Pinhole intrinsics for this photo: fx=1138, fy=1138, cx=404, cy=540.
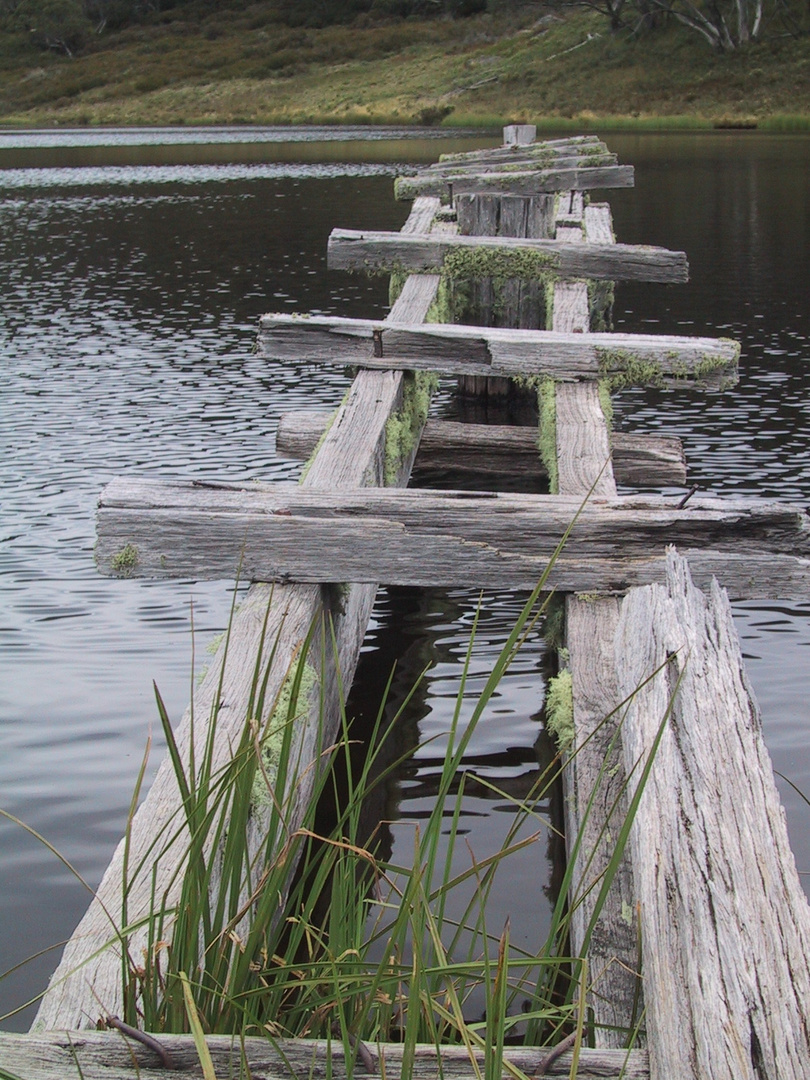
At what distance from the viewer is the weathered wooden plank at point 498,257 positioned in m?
9.05

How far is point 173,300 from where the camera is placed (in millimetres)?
16953

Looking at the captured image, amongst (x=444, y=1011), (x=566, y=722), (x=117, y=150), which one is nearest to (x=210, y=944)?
(x=444, y=1011)

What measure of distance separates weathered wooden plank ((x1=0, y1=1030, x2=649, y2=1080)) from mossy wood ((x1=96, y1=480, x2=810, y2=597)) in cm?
231

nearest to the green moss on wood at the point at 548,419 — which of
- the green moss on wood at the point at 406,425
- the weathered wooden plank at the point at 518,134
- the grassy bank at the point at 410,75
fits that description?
the green moss on wood at the point at 406,425

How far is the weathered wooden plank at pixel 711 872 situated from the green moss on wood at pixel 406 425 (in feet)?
9.91

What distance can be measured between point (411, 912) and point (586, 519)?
8.29 feet

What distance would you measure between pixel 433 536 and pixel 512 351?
264 centimetres

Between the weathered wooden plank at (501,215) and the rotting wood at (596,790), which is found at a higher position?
the weathered wooden plank at (501,215)

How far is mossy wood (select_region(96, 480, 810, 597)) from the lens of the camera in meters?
4.15

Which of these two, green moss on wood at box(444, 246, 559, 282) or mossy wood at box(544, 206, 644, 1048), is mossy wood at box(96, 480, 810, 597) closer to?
mossy wood at box(544, 206, 644, 1048)

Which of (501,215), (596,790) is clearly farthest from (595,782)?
(501,215)

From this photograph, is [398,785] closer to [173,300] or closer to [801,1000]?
[801,1000]

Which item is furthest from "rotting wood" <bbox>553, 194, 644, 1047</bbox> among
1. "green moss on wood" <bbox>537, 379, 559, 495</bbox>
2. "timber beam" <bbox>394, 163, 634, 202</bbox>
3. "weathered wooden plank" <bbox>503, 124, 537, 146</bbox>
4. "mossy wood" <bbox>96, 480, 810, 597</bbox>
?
"weathered wooden plank" <bbox>503, 124, 537, 146</bbox>

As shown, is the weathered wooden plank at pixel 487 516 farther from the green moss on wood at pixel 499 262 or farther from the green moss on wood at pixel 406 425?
the green moss on wood at pixel 499 262
